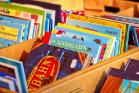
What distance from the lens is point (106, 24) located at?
147 cm

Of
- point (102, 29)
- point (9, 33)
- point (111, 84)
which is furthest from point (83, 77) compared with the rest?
point (9, 33)

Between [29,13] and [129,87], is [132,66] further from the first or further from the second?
[29,13]

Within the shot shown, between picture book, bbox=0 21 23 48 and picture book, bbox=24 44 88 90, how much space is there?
0.81 ft

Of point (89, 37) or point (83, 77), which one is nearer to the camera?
point (83, 77)

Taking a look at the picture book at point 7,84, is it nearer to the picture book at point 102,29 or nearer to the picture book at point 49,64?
the picture book at point 49,64

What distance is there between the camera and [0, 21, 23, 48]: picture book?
1.60m

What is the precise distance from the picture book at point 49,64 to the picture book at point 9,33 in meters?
0.25

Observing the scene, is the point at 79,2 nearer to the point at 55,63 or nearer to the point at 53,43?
the point at 53,43

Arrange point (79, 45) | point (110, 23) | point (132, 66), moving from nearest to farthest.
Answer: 1. point (132, 66)
2. point (79, 45)
3. point (110, 23)

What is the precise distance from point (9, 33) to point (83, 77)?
0.64m

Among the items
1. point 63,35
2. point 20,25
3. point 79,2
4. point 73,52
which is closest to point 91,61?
point 73,52

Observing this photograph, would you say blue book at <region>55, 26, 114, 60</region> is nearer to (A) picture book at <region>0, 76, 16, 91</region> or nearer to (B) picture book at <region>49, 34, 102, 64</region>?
(B) picture book at <region>49, 34, 102, 64</region>

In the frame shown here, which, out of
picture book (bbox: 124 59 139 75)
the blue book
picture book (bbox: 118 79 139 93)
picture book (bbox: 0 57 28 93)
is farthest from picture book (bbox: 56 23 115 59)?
picture book (bbox: 0 57 28 93)

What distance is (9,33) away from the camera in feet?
5.38
